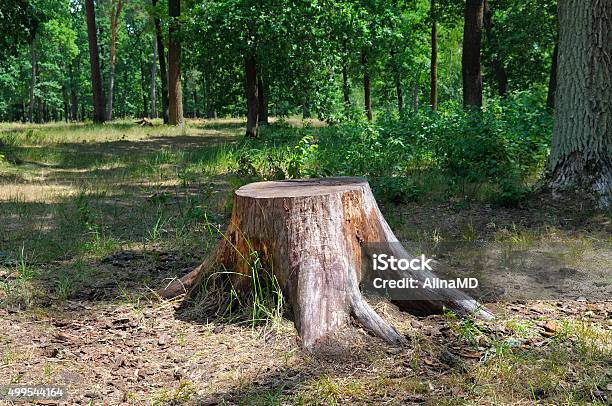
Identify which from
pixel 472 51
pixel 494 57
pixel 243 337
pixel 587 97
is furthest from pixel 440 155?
pixel 494 57

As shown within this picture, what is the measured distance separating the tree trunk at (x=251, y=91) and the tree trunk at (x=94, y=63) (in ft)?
32.3

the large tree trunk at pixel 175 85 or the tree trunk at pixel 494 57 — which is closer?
the tree trunk at pixel 494 57

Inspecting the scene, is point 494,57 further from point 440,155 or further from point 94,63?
point 94,63

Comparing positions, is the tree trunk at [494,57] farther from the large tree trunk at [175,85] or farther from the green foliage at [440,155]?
the large tree trunk at [175,85]

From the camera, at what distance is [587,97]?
6805 millimetres

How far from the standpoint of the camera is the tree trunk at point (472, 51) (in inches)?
544

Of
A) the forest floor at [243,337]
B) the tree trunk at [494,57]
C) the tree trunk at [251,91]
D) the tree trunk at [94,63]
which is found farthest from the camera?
the tree trunk at [94,63]

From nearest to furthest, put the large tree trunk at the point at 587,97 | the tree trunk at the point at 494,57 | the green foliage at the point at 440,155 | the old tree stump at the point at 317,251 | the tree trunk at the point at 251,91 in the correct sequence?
the old tree stump at the point at 317,251 < the large tree trunk at the point at 587,97 < the green foliage at the point at 440,155 < the tree trunk at the point at 251,91 < the tree trunk at the point at 494,57

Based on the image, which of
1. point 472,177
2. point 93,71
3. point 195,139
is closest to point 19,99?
point 93,71

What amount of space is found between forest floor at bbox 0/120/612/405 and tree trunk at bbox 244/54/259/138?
355 inches

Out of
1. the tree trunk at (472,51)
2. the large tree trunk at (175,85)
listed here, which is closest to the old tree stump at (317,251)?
the tree trunk at (472,51)

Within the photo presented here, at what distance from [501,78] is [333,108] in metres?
10.4

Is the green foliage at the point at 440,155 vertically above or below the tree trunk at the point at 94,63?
below

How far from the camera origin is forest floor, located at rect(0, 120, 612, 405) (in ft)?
10.1
